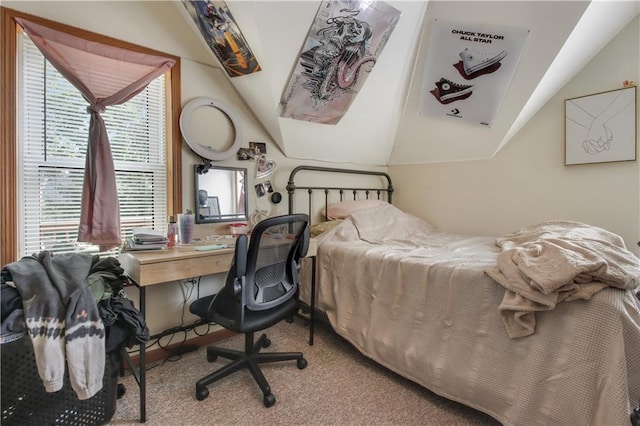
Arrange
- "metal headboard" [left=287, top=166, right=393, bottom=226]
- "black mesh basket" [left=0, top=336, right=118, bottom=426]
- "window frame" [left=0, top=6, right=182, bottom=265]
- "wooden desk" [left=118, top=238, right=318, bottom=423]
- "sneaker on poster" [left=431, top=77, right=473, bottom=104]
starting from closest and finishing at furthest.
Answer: "black mesh basket" [left=0, top=336, right=118, bottom=426]
"wooden desk" [left=118, top=238, right=318, bottom=423]
"window frame" [left=0, top=6, right=182, bottom=265]
"sneaker on poster" [left=431, top=77, right=473, bottom=104]
"metal headboard" [left=287, top=166, right=393, bottom=226]

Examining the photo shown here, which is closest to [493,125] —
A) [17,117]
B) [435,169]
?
[435,169]

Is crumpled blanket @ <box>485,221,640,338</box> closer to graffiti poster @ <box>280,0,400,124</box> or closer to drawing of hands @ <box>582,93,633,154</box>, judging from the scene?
drawing of hands @ <box>582,93,633,154</box>

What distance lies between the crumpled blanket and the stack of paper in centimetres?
166

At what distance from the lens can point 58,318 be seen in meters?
1.07

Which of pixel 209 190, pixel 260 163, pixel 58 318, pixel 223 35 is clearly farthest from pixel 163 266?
pixel 223 35

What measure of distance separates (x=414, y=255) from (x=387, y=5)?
Result: 157cm

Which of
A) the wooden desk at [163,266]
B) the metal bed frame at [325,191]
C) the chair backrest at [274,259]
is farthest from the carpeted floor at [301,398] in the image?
the chair backrest at [274,259]

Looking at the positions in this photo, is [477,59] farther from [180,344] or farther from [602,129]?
[180,344]

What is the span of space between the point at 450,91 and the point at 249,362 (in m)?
2.42

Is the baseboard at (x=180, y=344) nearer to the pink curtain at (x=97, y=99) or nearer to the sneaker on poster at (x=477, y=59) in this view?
the pink curtain at (x=97, y=99)

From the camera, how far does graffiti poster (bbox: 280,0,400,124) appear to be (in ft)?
5.98

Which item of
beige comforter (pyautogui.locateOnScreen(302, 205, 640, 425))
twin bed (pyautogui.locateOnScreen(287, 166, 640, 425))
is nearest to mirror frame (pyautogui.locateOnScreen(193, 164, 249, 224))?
beige comforter (pyautogui.locateOnScreen(302, 205, 640, 425))

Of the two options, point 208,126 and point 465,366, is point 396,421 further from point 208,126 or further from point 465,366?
point 208,126

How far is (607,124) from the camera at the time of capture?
1.96 m
